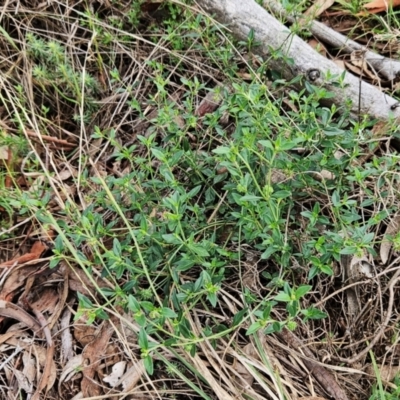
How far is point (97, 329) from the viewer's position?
201 cm

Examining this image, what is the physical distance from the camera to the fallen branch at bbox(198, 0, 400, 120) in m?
2.19

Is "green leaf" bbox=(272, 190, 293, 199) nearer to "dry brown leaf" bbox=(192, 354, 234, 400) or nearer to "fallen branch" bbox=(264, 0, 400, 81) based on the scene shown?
"dry brown leaf" bbox=(192, 354, 234, 400)

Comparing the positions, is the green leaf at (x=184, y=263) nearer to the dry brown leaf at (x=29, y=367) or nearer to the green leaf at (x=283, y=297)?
the green leaf at (x=283, y=297)

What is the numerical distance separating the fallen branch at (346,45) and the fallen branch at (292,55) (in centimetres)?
14

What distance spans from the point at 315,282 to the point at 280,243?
0.32 meters

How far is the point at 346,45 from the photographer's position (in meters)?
2.48

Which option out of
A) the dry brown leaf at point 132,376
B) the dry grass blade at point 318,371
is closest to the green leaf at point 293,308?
the dry grass blade at point 318,371

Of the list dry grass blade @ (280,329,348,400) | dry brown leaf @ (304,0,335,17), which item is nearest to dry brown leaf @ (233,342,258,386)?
dry grass blade @ (280,329,348,400)

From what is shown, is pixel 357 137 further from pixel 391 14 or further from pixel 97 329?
pixel 97 329

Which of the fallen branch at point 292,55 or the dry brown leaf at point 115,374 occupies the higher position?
the fallen branch at point 292,55

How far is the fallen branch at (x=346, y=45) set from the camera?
2354 millimetres

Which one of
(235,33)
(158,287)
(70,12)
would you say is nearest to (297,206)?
(158,287)

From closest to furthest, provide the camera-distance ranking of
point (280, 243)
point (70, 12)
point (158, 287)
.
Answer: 1. point (280, 243)
2. point (158, 287)
3. point (70, 12)

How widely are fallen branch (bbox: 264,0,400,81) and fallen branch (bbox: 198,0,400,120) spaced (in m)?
0.14
